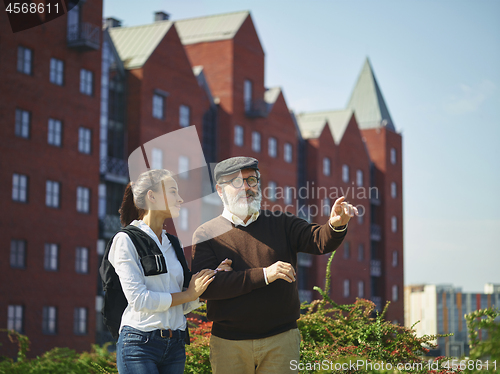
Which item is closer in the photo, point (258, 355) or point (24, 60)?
point (258, 355)

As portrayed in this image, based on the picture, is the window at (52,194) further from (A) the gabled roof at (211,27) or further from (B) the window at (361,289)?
(B) the window at (361,289)

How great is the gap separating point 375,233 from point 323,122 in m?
12.4

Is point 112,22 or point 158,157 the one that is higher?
point 112,22

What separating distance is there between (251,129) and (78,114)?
46.8 ft

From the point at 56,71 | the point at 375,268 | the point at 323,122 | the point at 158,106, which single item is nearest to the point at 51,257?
the point at 56,71

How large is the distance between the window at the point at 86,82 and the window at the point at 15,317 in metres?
10.2

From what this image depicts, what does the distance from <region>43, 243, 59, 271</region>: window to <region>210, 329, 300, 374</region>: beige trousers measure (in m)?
→ 25.5

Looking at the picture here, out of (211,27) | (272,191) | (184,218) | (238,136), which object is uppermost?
(211,27)

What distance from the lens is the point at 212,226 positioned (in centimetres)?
518

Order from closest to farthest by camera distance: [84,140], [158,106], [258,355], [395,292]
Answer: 1. [258,355]
2. [84,140]
3. [158,106]
4. [395,292]

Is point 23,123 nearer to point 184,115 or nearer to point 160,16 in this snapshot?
point 184,115

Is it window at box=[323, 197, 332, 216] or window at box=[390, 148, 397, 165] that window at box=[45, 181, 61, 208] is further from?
window at box=[390, 148, 397, 165]

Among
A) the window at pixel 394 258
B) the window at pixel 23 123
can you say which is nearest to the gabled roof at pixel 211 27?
the window at pixel 23 123

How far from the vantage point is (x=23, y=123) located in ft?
94.8
